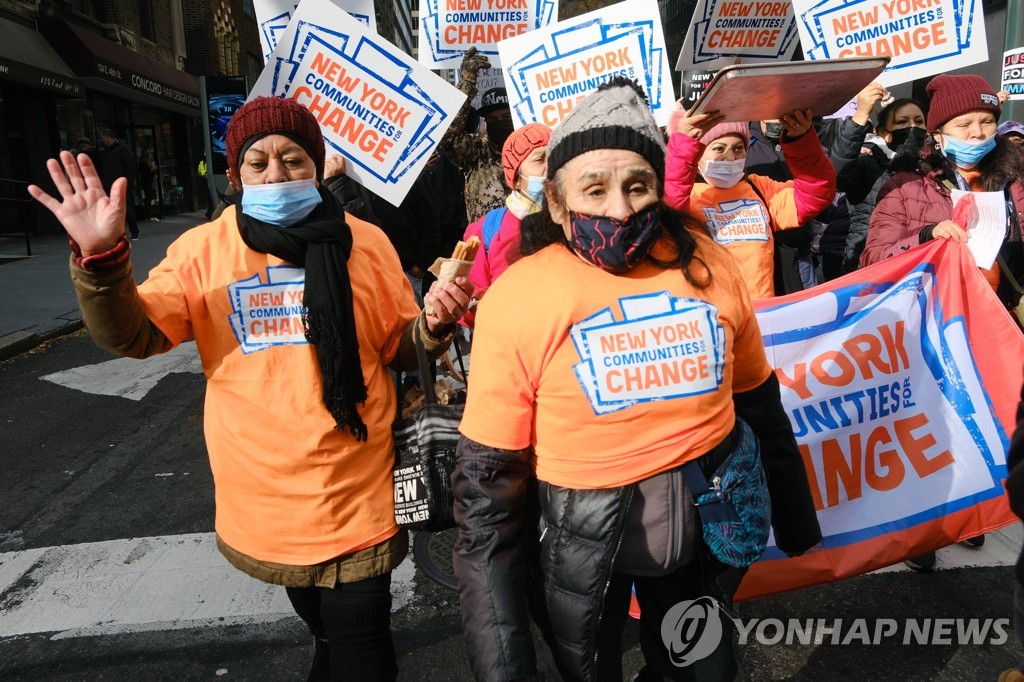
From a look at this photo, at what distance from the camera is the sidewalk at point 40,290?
8.31 m

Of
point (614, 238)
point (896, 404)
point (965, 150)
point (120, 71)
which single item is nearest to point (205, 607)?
point (614, 238)

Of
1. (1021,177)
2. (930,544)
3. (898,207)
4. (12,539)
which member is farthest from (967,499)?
(12,539)

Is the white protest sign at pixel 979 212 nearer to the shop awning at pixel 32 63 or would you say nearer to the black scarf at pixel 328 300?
the black scarf at pixel 328 300

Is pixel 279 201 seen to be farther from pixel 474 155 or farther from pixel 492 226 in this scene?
pixel 474 155

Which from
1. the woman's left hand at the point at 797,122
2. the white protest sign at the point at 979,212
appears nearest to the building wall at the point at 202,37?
the white protest sign at the point at 979,212

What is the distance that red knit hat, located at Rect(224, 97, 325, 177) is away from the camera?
7.54 feet

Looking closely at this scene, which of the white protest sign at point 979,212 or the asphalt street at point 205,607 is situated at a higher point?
the white protest sign at point 979,212

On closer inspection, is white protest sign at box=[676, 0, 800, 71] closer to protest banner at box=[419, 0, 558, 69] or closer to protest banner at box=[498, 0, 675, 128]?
protest banner at box=[498, 0, 675, 128]

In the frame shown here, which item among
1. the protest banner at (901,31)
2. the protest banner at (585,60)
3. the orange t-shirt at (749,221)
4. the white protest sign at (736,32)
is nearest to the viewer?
the orange t-shirt at (749,221)

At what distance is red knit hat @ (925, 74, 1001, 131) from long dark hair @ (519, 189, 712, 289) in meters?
2.52

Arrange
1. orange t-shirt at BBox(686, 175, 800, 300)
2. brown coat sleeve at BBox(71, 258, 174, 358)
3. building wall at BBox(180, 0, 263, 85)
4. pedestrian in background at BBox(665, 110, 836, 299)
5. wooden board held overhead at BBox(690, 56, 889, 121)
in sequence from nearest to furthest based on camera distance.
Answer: brown coat sleeve at BBox(71, 258, 174, 358)
wooden board held overhead at BBox(690, 56, 889, 121)
pedestrian in background at BBox(665, 110, 836, 299)
orange t-shirt at BBox(686, 175, 800, 300)
building wall at BBox(180, 0, 263, 85)

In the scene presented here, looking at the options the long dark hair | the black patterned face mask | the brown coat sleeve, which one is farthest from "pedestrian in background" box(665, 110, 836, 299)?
the brown coat sleeve

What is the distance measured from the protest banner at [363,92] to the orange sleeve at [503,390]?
195 cm

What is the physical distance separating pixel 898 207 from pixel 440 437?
2.85 metres
